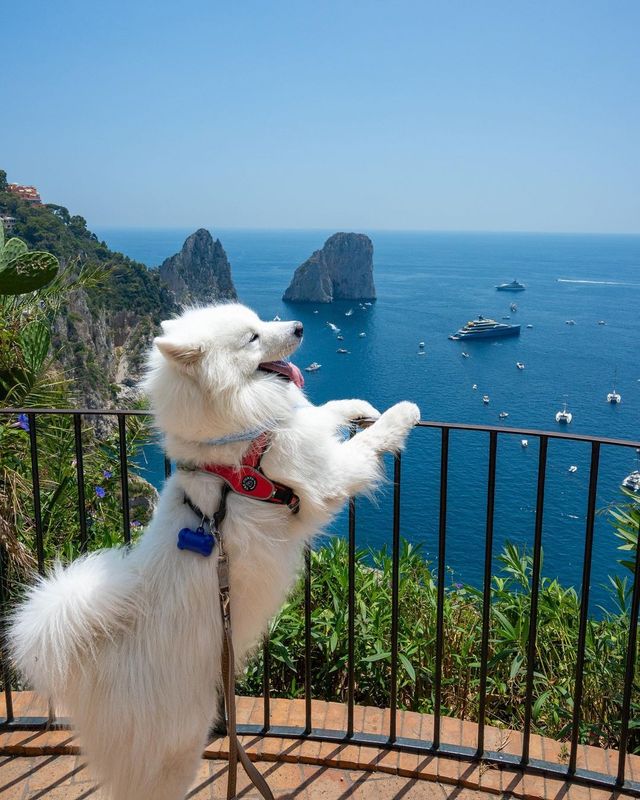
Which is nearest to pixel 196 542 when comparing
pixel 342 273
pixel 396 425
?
pixel 396 425

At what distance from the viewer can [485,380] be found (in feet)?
161

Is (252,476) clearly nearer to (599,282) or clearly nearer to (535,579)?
(535,579)

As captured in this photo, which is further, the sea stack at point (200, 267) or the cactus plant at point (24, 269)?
the sea stack at point (200, 267)

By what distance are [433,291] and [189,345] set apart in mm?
88857

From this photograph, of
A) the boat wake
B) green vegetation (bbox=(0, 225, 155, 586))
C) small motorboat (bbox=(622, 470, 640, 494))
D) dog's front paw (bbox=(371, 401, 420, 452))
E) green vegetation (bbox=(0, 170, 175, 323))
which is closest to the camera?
dog's front paw (bbox=(371, 401, 420, 452))

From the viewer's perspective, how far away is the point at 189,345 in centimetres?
174


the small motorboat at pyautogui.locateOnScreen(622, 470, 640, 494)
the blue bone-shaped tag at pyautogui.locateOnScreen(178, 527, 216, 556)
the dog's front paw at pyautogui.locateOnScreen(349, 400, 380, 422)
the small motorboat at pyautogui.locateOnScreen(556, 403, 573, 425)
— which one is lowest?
the small motorboat at pyautogui.locateOnScreen(556, 403, 573, 425)

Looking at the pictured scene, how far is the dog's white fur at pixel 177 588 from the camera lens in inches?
68.1

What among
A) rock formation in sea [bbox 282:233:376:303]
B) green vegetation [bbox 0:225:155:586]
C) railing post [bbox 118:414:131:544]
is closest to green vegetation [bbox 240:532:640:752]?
railing post [bbox 118:414:131:544]

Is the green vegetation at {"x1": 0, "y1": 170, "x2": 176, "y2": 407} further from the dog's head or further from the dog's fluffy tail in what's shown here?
the dog's fluffy tail

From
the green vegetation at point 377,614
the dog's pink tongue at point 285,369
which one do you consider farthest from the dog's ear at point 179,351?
the green vegetation at point 377,614

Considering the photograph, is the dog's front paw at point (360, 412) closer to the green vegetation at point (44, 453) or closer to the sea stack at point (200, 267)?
the green vegetation at point (44, 453)

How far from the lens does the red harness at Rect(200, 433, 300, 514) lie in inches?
71.5

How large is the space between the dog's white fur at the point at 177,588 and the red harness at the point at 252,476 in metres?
0.02
